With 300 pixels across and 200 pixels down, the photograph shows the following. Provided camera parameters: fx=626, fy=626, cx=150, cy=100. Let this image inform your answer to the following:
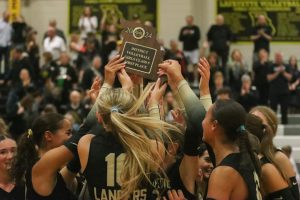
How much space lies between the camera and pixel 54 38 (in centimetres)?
1603

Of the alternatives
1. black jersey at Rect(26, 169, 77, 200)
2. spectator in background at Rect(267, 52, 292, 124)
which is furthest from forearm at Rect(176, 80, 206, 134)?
spectator in background at Rect(267, 52, 292, 124)

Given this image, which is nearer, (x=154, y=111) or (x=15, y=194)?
(x=154, y=111)

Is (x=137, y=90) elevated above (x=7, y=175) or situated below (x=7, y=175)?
above

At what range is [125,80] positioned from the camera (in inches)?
145

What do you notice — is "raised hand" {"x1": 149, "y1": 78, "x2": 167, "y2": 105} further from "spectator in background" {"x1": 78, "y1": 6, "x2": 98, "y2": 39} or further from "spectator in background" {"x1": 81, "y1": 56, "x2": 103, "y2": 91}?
"spectator in background" {"x1": 78, "y1": 6, "x2": 98, "y2": 39}

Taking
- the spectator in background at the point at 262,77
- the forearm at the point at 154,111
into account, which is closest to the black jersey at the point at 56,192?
the forearm at the point at 154,111

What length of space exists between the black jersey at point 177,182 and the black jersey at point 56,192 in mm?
606

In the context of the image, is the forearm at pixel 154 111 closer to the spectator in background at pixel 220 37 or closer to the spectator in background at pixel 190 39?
the spectator in background at pixel 220 37

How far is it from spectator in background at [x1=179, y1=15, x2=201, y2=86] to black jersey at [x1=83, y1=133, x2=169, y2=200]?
12834 mm

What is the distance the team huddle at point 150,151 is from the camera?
3197 millimetres

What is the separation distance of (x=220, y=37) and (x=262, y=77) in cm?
229

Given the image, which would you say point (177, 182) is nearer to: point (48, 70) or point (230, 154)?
point (230, 154)

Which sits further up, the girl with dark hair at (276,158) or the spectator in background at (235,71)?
the girl with dark hair at (276,158)

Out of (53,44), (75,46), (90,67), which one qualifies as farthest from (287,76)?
(53,44)
